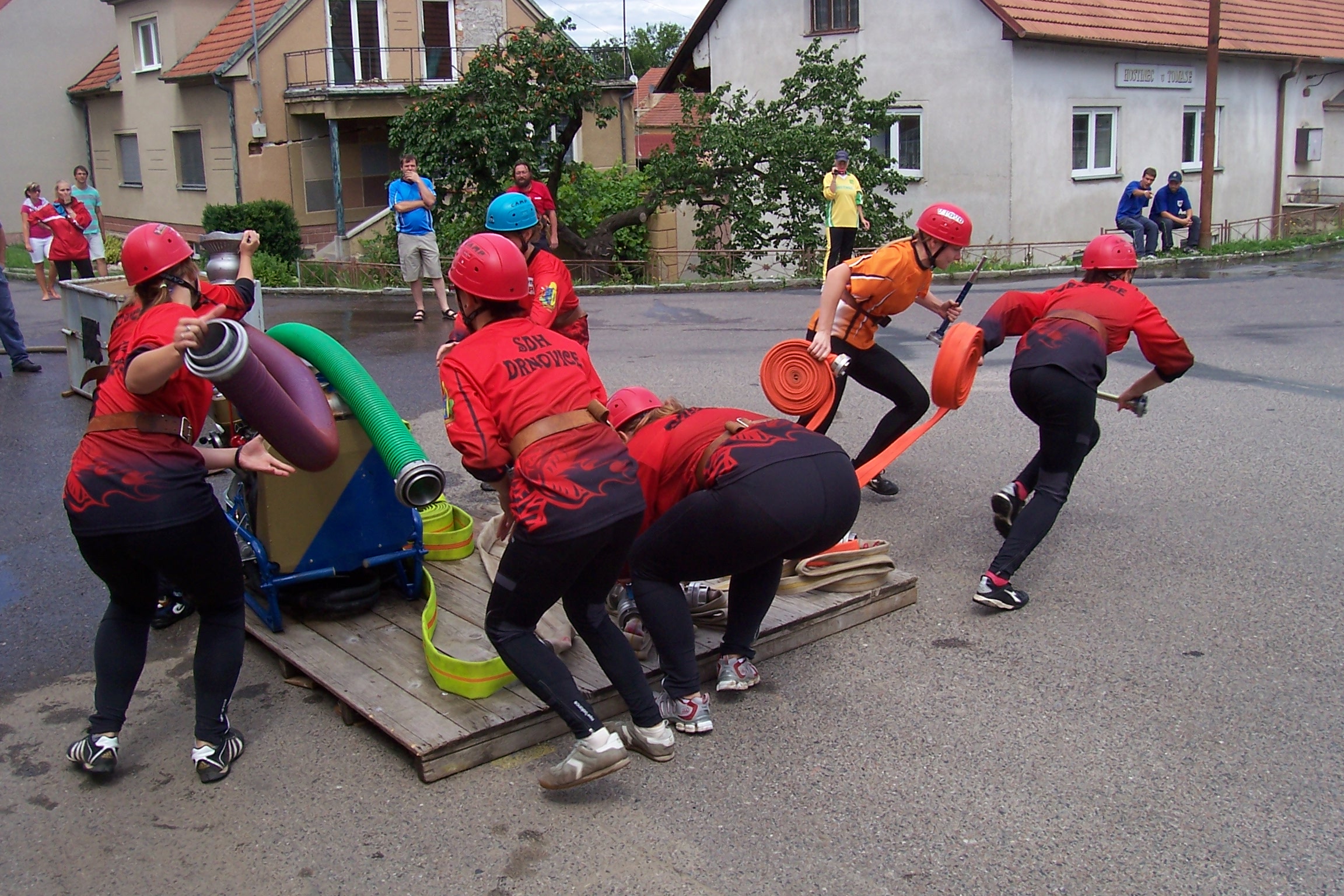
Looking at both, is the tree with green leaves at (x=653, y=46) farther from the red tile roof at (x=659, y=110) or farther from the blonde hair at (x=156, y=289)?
the blonde hair at (x=156, y=289)

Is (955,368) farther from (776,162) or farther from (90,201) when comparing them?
(90,201)

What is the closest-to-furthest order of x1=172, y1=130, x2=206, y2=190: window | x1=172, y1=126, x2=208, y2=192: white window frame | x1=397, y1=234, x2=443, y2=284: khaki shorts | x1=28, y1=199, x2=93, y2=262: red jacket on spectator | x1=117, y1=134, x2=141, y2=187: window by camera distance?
x1=397, y1=234, x2=443, y2=284: khaki shorts
x1=28, y1=199, x2=93, y2=262: red jacket on spectator
x1=172, y1=126, x2=208, y2=192: white window frame
x1=172, y1=130, x2=206, y2=190: window
x1=117, y1=134, x2=141, y2=187: window

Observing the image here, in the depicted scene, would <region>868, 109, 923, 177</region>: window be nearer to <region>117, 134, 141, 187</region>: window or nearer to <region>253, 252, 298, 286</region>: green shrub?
<region>253, 252, 298, 286</region>: green shrub

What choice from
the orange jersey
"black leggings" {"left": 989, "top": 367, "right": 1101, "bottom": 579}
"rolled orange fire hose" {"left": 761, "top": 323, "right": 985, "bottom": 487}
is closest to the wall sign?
the orange jersey

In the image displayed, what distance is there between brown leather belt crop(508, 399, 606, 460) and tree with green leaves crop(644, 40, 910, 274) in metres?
15.1

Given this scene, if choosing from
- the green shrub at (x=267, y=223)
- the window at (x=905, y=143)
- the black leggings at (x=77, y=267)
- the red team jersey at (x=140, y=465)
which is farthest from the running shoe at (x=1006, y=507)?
the green shrub at (x=267, y=223)

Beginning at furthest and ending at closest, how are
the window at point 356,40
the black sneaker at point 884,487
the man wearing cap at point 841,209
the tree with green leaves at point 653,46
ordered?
1. the tree with green leaves at point 653,46
2. the window at point 356,40
3. the man wearing cap at point 841,209
4. the black sneaker at point 884,487

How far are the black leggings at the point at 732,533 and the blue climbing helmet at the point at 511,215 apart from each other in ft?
8.08

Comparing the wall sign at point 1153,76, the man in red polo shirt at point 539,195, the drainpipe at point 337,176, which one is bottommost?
the man in red polo shirt at point 539,195

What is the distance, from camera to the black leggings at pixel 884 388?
6148mm

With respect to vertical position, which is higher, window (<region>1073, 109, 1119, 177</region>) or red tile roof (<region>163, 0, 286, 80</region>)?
red tile roof (<region>163, 0, 286, 80</region>)

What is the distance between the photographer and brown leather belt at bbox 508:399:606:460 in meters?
3.48

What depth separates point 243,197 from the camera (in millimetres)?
23250

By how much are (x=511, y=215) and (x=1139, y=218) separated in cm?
1684
